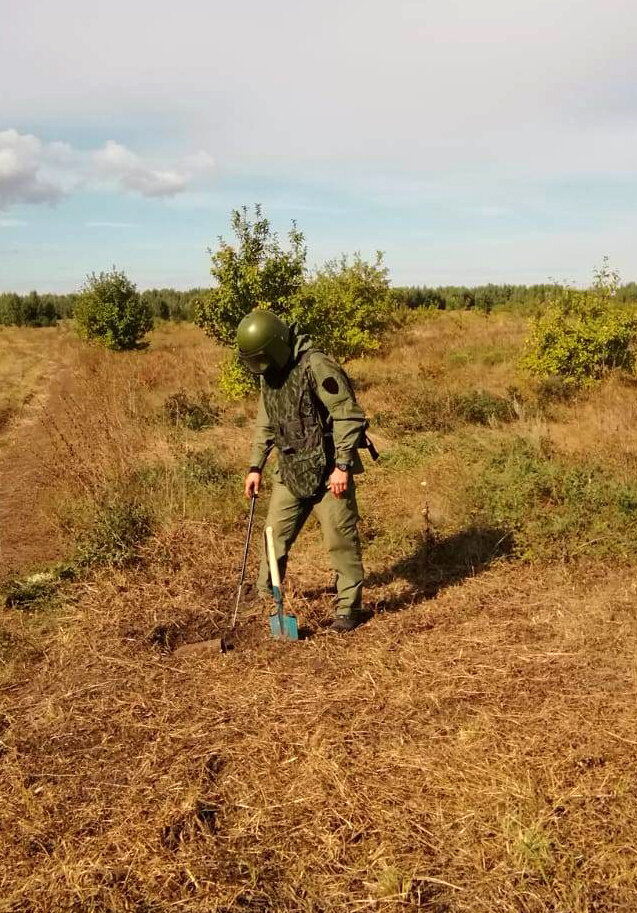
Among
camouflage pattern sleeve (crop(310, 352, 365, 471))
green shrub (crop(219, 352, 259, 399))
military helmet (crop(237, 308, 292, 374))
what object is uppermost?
military helmet (crop(237, 308, 292, 374))

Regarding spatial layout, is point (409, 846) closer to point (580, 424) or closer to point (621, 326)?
point (580, 424)

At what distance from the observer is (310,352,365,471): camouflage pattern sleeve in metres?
3.73

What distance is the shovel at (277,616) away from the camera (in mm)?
3912

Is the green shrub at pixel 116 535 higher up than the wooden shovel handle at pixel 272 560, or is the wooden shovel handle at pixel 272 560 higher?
the wooden shovel handle at pixel 272 560

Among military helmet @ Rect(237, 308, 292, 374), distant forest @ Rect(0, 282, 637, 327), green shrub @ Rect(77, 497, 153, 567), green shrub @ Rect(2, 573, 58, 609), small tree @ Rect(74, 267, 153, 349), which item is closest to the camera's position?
military helmet @ Rect(237, 308, 292, 374)

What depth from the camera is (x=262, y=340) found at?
3.68m

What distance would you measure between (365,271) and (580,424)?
8644 mm

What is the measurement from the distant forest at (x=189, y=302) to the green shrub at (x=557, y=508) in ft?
76.8

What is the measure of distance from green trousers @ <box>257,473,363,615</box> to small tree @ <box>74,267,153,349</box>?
16359mm

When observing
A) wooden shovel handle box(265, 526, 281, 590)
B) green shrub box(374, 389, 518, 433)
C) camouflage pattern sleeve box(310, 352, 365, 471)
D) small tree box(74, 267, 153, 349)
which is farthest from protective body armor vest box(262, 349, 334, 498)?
small tree box(74, 267, 153, 349)

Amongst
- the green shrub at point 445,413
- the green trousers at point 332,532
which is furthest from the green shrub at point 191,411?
the green trousers at point 332,532

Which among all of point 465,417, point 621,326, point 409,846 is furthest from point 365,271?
point 409,846

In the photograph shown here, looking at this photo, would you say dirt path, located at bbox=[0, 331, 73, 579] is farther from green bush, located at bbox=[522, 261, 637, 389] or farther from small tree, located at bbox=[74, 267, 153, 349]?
green bush, located at bbox=[522, 261, 637, 389]

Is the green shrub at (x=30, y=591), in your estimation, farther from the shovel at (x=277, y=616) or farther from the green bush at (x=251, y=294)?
the green bush at (x=251, y=294)
